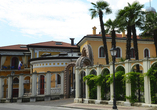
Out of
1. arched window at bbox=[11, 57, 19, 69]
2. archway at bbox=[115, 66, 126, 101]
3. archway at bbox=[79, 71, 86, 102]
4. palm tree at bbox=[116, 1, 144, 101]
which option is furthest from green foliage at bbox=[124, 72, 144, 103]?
arched window at bbox=[11, 57, 19, 69]

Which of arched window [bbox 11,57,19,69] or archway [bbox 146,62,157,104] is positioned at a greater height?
arched window [bbox 11,57,19,69]

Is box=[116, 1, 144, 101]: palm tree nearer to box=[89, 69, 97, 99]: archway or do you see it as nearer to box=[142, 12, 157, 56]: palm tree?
box=[142, 12, 157, 56]: palm tree

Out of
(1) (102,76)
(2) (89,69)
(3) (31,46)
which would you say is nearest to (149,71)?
(1) (102,76)

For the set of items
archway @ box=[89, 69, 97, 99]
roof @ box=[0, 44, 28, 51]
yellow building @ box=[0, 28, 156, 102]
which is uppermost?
roof @ box=[0, 44, 28, 51]

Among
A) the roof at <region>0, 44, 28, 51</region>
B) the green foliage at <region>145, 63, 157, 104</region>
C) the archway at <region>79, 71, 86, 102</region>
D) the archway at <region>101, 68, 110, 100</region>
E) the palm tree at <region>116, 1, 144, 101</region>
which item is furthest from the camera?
the roof at <region>0, 44, 28, 51</region>

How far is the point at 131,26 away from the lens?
2291 cm

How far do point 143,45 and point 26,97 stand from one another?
22011mm

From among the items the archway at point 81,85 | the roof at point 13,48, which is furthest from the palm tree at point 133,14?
the roof at point 13,48

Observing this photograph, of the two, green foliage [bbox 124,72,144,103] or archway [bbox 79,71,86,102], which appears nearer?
green foliage [bbox 124,72,144,103]

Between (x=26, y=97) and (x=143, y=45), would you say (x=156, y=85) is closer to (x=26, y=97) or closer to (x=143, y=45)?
(x=26, y=97)

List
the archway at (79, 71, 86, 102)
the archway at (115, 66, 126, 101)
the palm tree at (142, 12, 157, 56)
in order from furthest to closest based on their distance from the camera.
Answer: the palm tree at (142, 12, 157, 56) → the archway at (79, 71, 86, 102) → the archway at (115, 66, 126, 101)

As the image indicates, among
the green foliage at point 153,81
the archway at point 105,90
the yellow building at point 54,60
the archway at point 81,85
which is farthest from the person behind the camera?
the yellow building at point 54,60

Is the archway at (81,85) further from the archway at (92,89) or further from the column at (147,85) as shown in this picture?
the column at (147,85)

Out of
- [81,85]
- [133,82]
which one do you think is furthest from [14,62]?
[133,82]
